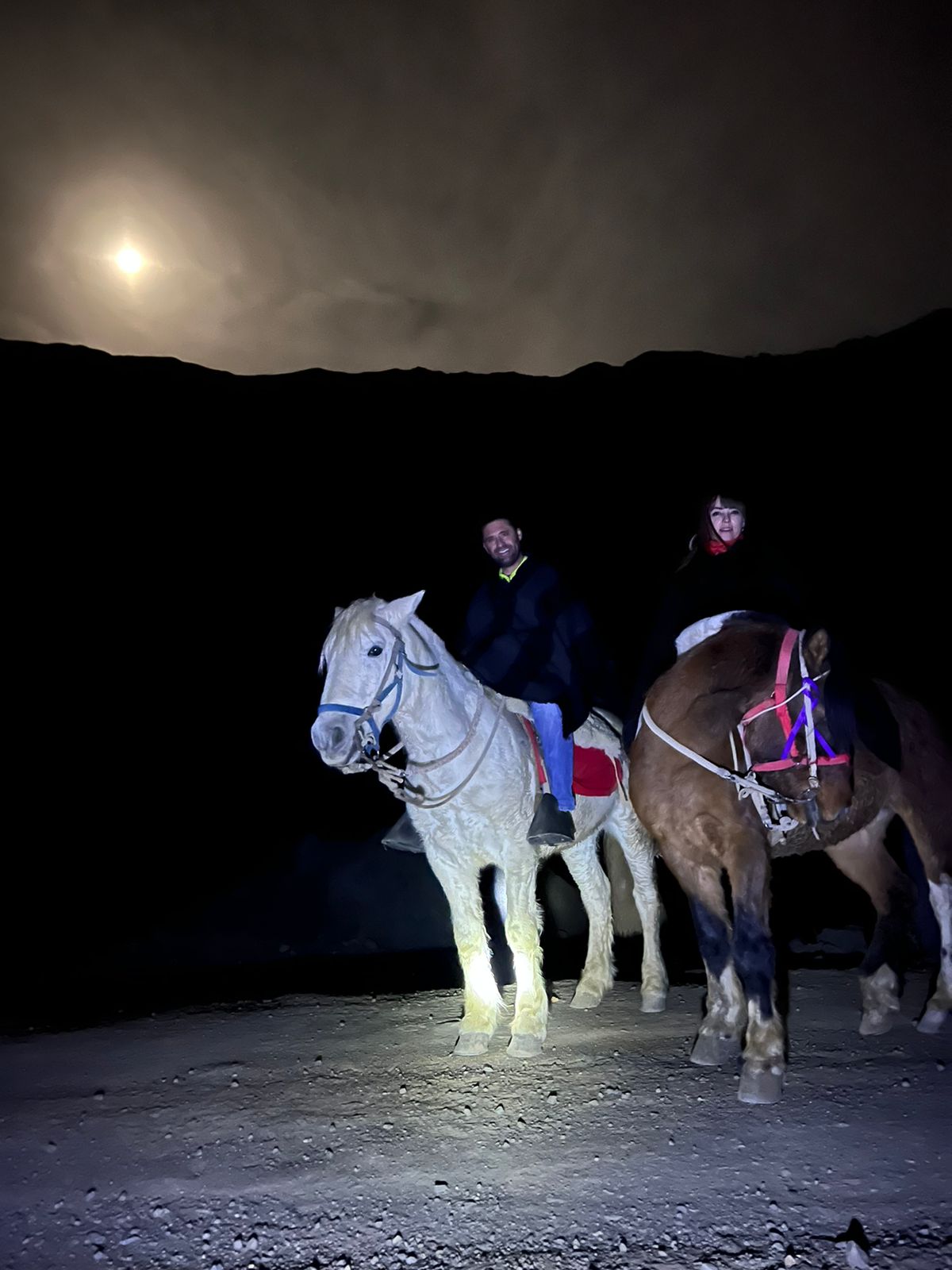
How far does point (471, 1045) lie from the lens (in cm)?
383

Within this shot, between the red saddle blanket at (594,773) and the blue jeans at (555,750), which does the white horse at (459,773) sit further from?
the red saddle blanket at (594,773)

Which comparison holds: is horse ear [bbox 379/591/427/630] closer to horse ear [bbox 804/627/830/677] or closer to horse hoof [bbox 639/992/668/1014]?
horse ear [bbox 804/627/830/677]

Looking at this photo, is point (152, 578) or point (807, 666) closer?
point (807, 666)

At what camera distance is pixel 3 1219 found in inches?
96.3

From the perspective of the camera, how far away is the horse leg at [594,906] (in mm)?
5121

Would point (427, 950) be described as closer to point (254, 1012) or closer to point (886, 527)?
point (254, 1012)

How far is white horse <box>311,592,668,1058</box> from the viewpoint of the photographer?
361cm

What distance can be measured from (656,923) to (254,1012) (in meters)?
2.89

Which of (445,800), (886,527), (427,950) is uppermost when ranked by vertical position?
(886,527)

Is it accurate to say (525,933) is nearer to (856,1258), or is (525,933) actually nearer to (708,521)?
(856,1258)

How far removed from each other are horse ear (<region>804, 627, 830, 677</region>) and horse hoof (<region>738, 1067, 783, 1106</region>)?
5.64ft

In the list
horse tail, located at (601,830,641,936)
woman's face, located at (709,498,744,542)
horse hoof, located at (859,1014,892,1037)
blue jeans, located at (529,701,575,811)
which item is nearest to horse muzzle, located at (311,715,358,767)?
blue jeans, located at (529,701,575,811)

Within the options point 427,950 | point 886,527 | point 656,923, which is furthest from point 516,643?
point 886,527

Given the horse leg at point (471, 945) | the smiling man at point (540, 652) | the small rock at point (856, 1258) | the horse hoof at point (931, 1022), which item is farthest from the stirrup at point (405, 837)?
the horse hoof at point (931, 1022)
